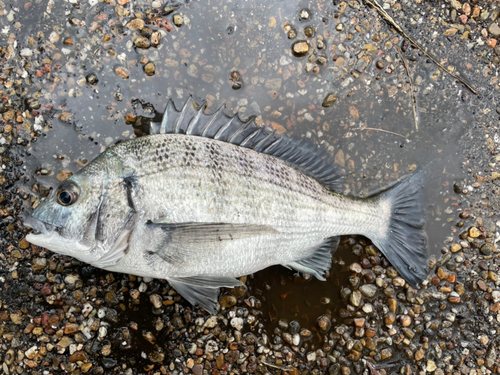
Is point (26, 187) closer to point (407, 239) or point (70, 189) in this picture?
point (70, 189)

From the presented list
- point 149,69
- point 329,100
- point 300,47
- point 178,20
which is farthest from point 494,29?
point 149,69

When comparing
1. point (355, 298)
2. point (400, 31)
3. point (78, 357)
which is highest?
point (400, 31)

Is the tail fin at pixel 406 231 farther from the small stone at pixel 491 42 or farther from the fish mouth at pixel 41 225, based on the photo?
the fish mouth at pixel 41 225

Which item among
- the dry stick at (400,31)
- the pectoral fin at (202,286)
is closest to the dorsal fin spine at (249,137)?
the pectoral fin at (202,286)

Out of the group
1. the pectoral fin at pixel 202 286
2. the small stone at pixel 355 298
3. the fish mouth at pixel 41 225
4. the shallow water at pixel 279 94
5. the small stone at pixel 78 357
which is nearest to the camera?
the fish mouth at pixel 41 225

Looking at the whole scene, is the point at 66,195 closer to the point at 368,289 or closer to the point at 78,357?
the point at 78,357

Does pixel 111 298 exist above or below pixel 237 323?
below
